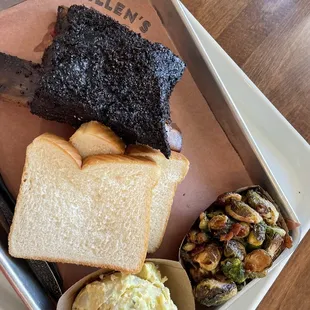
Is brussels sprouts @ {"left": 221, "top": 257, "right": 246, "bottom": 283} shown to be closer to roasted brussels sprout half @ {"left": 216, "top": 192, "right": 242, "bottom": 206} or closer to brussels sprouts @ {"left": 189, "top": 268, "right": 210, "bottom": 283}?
brussels sprouts @ {"left": 189, "top": 268, "right": 210, "bottom": 283}

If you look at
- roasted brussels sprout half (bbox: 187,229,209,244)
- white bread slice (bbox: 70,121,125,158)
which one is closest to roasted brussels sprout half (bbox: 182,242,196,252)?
roasted brussels sprout half (bbox: 187,229,209,244)

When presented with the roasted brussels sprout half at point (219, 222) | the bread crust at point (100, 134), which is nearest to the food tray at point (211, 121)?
the roasted brussels sprout half at point (219, 222)

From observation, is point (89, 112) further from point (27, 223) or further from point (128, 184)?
point (27, 223)

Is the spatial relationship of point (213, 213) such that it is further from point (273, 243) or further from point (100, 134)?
point (100, 134)

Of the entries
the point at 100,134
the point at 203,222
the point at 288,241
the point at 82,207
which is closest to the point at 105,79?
the point at 100,134

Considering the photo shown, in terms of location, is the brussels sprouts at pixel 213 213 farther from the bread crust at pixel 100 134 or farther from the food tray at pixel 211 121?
the bread crust at pixel 100 134
